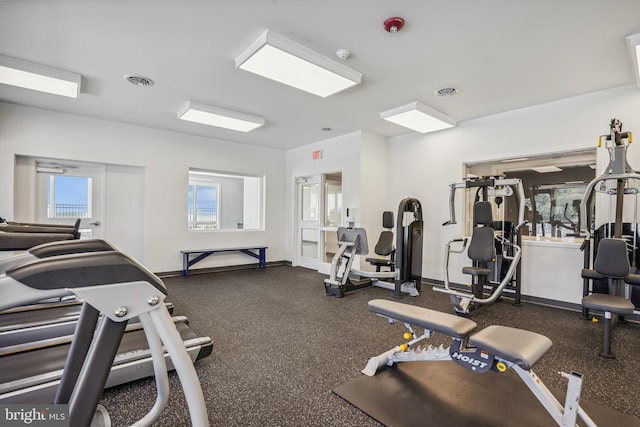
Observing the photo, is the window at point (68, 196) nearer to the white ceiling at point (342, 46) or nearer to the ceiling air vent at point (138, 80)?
the white ceiling at point (342, 46)

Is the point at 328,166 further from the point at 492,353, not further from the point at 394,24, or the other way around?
the point at 492,353

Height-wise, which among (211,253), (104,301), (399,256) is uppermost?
(104,301)

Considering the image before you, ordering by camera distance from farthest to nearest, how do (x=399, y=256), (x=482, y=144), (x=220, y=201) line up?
(x=220, y=201)
(x=482, y=144)
(x=399, y=256)

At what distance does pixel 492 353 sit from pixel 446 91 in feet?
10.1

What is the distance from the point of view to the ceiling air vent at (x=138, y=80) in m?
3.40

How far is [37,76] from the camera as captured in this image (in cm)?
315

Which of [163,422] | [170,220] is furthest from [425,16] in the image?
[170,220]

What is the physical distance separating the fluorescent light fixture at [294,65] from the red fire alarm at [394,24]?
630 millimetres

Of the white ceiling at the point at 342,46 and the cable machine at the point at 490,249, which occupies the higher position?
the white ceiling at the point at 342,46

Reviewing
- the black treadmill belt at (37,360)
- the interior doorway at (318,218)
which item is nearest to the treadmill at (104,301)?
the black treadmill belt at (37,360)

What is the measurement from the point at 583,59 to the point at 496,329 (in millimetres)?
2791

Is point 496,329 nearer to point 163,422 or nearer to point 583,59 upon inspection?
point 163,422

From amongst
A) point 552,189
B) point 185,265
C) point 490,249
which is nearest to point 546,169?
point 552,189

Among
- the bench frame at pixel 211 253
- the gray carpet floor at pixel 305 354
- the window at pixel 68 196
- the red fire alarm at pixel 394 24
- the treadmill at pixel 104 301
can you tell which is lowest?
the gray carpet floor at pixel 305 354
